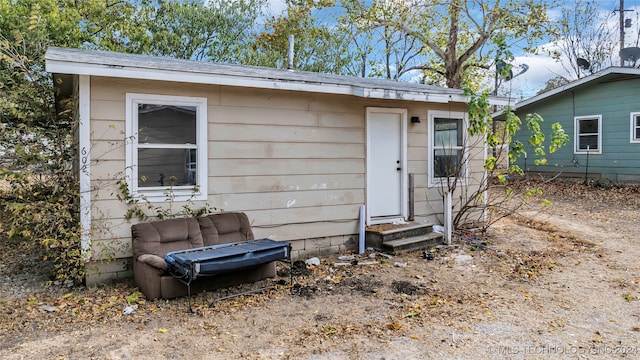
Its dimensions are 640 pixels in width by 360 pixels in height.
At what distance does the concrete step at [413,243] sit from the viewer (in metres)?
6.19

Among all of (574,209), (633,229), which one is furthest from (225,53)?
(633,229)

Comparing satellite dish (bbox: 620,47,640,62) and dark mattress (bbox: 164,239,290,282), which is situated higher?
satellite dish (bbox: 620,47,640,62)

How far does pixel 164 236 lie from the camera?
15.6 feet

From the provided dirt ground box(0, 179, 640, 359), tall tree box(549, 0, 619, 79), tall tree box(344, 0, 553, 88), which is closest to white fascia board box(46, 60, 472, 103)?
dirt ground box(0, 179, 640, 359)

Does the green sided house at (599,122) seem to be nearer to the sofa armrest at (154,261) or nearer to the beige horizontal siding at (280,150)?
the beige horizontal siding at (280,150)

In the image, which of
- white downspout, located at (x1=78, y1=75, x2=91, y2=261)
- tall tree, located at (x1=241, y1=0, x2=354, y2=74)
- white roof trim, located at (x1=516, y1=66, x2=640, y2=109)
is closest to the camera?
white downspout, located at (x1=78, y1=75, x2=91, y2=261)

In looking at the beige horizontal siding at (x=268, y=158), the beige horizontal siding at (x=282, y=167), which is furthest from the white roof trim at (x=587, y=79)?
the beige horizontal siding at (x=282, y=167)

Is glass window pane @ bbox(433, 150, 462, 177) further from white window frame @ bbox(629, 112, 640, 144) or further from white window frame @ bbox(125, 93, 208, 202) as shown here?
white window frame @ bbox(629, 112, 640, 144)

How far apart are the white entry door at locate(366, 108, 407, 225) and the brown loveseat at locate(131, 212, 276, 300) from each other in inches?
92.8

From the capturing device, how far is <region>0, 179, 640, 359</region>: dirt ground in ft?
10.5

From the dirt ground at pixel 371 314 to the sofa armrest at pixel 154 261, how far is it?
372mm

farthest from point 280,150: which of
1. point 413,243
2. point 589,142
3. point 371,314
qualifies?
point 589,142

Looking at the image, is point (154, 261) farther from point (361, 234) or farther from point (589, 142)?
point (589, 142)

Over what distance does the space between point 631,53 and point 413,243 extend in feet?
43.7
